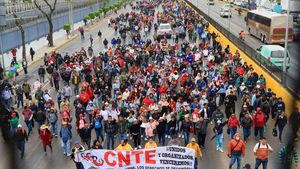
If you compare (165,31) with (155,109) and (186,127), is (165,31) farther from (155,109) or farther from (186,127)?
(186,127)

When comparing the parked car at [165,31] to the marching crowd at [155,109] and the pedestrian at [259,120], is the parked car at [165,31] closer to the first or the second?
the marching crowd at [155,109]

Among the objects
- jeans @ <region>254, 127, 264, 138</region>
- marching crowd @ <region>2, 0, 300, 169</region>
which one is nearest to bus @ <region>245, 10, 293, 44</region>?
marching crowd @ <region>2, 0, 300, 169</region>

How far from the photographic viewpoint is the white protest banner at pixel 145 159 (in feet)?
32.5

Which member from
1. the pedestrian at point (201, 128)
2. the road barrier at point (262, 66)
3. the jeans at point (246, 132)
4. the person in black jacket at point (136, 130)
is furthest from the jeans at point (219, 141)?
the person in black jacket at point (136, 130)

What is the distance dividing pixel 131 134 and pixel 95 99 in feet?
9.94

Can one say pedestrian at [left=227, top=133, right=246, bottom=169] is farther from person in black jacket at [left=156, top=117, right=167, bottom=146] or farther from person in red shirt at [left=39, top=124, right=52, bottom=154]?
person in red shirt at [left=39, top=124, right=52, bottom=154]

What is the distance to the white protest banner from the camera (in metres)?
9.90

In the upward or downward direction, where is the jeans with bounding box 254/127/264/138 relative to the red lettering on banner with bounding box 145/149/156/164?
downward

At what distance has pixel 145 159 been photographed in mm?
9930

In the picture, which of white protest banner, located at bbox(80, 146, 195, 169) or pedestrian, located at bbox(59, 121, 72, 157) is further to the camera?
pedestrian, located at bbox(59, 121, 72, 157)

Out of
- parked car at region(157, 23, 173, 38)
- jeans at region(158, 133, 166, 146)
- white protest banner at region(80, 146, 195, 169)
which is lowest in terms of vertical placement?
jeans at region(158, 133, 166, 146)

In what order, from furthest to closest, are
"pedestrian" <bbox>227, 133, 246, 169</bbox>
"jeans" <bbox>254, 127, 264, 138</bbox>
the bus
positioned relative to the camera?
the bus
"jeans" <bbox>254, 127, 264, 138</bbox>
"pedestrian" <bbox>227, 133, 246, 169</bbox>

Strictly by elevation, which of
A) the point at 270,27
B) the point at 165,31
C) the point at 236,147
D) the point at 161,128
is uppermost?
the point at 270,27

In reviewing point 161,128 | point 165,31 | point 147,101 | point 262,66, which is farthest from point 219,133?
point 165,31
